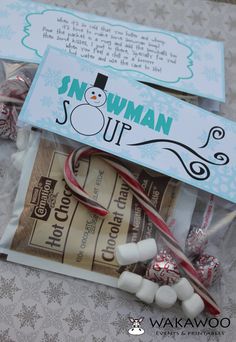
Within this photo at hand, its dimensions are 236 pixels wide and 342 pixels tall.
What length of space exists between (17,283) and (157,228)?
9.8 inches

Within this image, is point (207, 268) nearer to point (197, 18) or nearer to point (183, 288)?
point (183, 288)

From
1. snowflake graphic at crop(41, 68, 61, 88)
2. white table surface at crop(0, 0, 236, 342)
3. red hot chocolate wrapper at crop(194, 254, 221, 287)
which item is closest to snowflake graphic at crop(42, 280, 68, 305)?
white table surface at crop(0, 0, 236, 342)

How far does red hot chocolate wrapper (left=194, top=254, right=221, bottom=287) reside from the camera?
729 millimetres

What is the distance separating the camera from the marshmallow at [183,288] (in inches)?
27.9

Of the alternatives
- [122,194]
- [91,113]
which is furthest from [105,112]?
[122,194]

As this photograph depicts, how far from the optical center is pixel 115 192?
30.0 inches

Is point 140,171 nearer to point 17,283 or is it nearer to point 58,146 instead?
point 58,146

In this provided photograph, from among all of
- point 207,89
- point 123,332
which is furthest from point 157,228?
point 207,89

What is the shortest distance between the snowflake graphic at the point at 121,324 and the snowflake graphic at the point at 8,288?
0.17 metres

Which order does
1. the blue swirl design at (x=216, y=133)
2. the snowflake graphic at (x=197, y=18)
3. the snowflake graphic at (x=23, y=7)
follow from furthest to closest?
1. the snowflake graphic at (x=197, y=18)
2. the snowflake graphic at (x=23, y=7)
3. the blue swirl design at (x=216, y=133)

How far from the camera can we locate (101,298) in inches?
28.8

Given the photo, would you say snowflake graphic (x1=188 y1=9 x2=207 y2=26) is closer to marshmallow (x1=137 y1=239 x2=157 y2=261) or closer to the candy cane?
the candy cane

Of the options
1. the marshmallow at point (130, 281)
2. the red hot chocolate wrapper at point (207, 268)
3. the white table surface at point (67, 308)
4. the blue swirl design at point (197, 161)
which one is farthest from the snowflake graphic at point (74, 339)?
the blue swirl design at point (197, 161)

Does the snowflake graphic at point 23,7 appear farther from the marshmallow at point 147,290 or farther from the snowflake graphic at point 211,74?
the marshmallow at point 147,290
